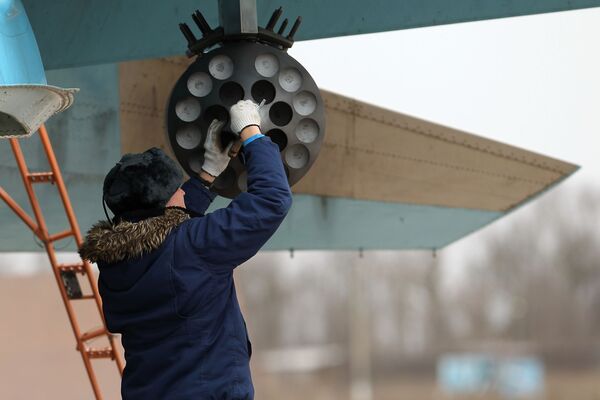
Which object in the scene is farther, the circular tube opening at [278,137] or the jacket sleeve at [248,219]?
the circular tube opening at [278,137]

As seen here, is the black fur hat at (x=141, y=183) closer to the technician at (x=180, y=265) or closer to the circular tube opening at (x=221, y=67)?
the technician at (x=180, y=265)

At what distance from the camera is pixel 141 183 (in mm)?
3068

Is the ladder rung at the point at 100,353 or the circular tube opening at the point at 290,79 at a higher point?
the circular tube opening at the point at 290,79

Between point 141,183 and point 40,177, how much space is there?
2964mm

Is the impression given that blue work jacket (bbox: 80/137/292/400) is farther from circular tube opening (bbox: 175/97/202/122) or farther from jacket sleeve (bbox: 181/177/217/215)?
circular tube opening (bbox: 175/97/202/122)

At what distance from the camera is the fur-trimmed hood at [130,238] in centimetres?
300

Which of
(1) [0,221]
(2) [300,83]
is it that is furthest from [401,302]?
(2) [300,83]

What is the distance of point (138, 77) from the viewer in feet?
21.7

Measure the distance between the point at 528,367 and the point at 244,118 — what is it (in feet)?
104

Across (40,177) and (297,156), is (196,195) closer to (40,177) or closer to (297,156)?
(297,156)

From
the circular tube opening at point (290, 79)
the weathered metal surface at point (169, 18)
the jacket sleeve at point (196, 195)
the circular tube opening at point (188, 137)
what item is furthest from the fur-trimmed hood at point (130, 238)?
the weathered metal surface at point (169, 18)

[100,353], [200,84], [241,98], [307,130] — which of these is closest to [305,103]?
[307,130]

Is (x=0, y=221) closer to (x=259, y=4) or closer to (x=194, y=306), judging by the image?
(x=259, y=4)

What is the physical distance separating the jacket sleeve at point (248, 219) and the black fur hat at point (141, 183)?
16 cm
